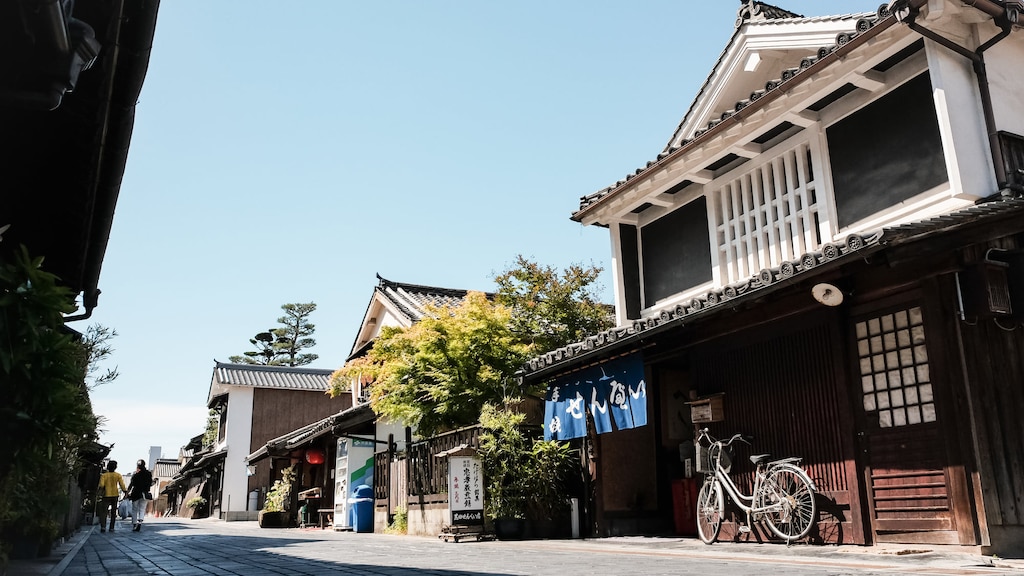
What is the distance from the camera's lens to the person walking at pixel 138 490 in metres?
22.8

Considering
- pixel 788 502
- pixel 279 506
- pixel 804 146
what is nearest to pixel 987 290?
pixel 788 502

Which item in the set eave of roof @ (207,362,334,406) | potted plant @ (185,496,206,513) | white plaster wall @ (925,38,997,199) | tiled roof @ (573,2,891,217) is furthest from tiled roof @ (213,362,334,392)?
white plaster wall @ (925,38,997,199)

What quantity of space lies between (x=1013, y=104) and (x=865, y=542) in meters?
6.35

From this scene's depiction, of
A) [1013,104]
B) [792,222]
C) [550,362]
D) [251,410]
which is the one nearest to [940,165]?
[1013,104]

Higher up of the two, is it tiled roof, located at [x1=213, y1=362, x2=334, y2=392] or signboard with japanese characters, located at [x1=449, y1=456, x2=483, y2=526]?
tiled roof, located at [x1=213, y1=362, x2=334, y2=392]

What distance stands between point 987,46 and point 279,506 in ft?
89.4

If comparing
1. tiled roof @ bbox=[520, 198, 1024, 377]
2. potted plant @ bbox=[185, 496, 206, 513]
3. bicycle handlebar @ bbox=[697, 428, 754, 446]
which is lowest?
potted plant @ bbox=[185, 496, 206, 513]

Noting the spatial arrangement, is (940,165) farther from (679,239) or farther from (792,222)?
(679,239)

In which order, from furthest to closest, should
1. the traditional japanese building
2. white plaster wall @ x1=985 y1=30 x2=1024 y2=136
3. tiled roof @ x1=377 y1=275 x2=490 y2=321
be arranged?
tiled roof @ x1=377 y1=275 x2=490 y2=321 → white plaster wall @ x1=985 y1=30 x2=1024 y2=136 → the traditional japanese building

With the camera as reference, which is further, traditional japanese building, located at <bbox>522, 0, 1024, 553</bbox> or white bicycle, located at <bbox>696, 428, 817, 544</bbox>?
white bicycle, located at <bbox>696, 428, 817, 544</bbox>

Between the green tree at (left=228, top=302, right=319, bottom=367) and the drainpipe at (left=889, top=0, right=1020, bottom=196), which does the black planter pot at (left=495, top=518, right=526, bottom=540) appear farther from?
the green tree at (left=228, top=302, right=319, bottom=367)

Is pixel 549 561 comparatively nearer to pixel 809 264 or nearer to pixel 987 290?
pixel 809 264

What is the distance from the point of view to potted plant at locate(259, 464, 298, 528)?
2784 centimetres

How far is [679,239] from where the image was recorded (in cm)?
1470
